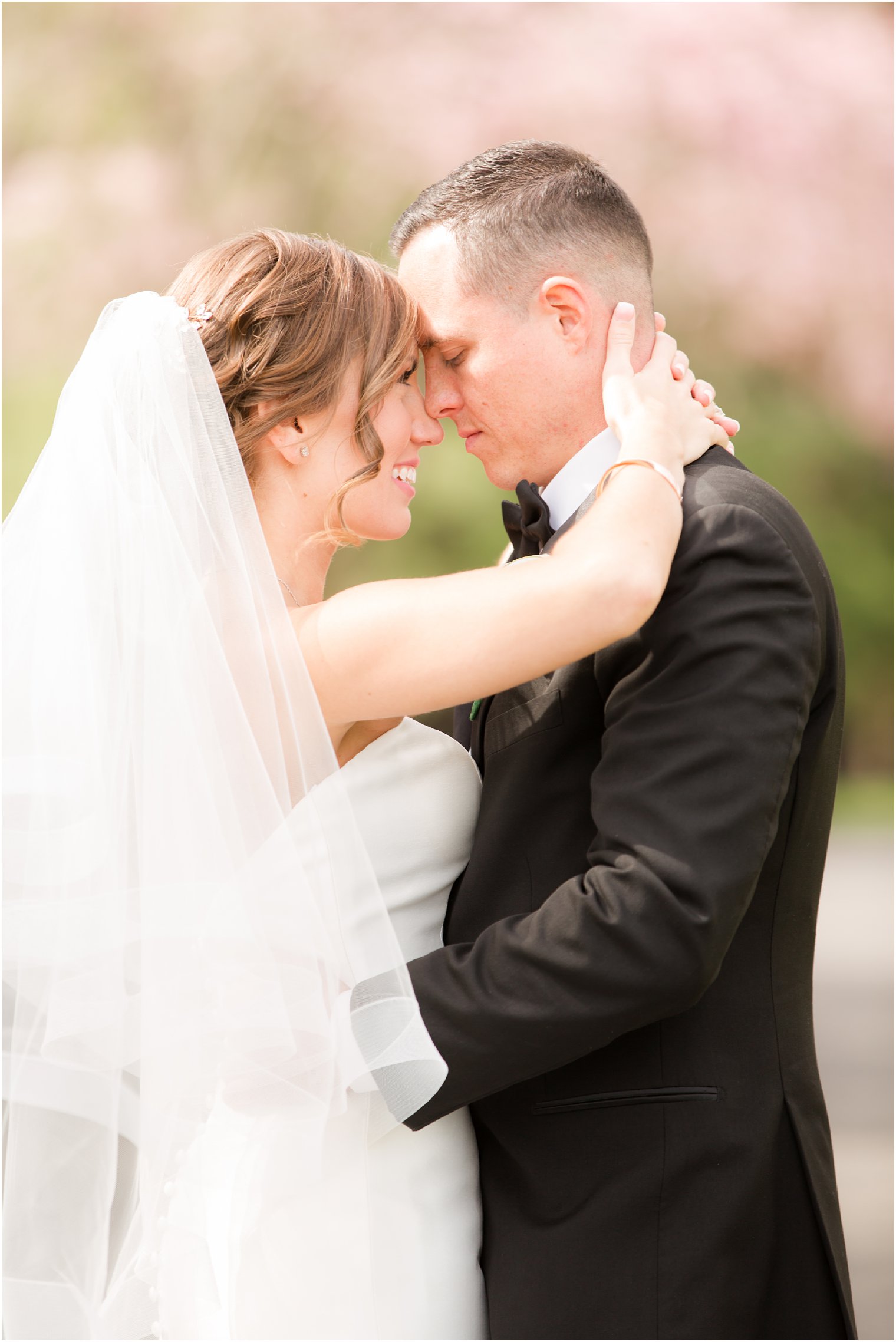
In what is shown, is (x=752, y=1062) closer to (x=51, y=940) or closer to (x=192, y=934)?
(x=192, y=934)

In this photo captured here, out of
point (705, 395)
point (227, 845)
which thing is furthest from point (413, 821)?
point (705, 395)

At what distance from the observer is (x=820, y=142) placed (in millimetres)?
6957

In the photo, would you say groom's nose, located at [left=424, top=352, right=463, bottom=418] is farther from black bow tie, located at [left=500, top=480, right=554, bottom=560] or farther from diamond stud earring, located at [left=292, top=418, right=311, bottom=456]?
diamond stud earring, located at [left=292, top=418, right=311, bottom=456]

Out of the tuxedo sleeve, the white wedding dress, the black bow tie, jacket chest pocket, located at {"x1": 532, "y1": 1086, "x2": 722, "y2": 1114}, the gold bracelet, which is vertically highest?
the black bow tie

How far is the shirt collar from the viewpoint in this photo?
2.44 m

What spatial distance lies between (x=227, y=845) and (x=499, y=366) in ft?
3.79

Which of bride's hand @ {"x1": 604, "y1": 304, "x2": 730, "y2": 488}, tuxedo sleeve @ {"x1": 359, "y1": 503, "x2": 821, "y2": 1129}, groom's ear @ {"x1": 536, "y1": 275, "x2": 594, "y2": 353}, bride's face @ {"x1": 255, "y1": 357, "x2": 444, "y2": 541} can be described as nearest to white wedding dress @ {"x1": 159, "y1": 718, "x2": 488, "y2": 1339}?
tuxedo sleeve @ {"x1": 359, "y1": 503, "x2": 821, "y2": 1129}

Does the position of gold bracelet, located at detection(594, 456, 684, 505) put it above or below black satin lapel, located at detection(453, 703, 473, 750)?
above

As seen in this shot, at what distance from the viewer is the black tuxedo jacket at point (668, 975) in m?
1.95

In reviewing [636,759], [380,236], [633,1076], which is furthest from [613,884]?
[380,236]

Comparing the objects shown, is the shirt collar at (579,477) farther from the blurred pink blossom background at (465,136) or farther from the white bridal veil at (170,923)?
the blurred pink blossom background at (465,136)

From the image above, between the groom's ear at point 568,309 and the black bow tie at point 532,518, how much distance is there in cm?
30

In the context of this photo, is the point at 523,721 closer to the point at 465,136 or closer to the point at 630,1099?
the point at 630,1099

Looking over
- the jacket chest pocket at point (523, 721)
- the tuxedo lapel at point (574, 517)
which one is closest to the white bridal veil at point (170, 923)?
the jacket chest pocket at point (523, 721)
